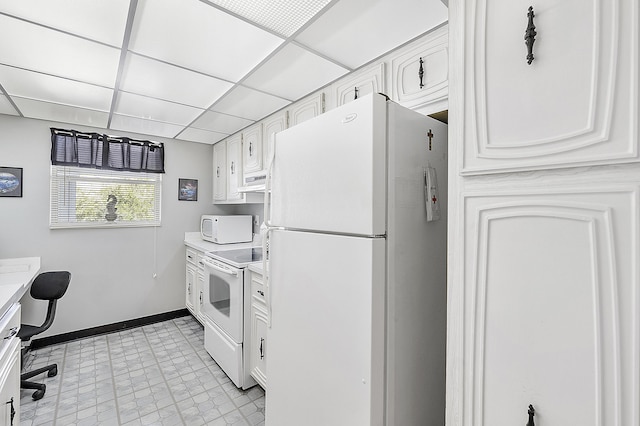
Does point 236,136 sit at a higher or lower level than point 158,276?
higher

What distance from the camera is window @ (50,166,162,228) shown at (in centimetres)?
315

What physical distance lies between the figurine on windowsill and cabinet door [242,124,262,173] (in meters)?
1.66

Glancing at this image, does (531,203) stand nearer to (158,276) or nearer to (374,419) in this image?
(374,419)

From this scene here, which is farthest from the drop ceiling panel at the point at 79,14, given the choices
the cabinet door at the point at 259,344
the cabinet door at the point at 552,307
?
the cabinet door at the point at 259,344

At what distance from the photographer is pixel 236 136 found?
353 cm

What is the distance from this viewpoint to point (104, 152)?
3359mm

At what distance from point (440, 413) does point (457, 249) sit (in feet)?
2.88

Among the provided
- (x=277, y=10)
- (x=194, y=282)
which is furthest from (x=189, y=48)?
(x=194, y=282)

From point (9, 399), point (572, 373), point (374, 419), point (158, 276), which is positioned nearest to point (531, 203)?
point (572, 373)

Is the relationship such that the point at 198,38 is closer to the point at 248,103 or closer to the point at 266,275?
the point at 248,103

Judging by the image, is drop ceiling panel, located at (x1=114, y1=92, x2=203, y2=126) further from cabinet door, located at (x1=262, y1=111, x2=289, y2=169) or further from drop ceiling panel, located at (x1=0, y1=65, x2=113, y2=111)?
cabinet door, located at (x1=262, y1=111, x2=289, y2=169)

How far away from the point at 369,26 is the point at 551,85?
103cm

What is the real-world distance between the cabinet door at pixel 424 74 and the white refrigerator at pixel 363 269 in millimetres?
274

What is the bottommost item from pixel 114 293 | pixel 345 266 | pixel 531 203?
pixel 114 293
